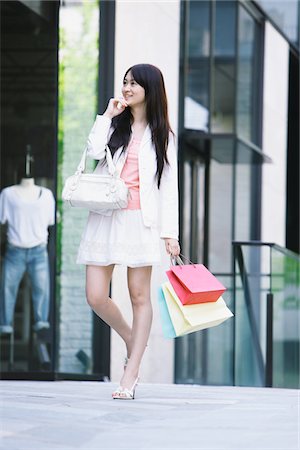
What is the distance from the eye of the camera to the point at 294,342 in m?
13.3

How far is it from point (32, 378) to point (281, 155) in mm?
12081

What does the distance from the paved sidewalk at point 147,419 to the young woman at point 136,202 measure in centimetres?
42

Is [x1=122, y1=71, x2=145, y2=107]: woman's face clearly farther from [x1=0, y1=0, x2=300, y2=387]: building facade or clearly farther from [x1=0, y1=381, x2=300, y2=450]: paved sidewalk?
[x1=0, y1=0, x2=300, y2=387]: building facade

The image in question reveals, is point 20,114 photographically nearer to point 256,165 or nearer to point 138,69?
point 138,69

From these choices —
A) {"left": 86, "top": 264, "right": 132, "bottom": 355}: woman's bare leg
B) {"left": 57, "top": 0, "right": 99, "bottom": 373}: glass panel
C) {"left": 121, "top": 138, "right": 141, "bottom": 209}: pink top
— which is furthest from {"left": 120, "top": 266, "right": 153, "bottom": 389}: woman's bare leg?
{"left": 57, "top": 0, "right": 99, "bottom": 373}: glass panel

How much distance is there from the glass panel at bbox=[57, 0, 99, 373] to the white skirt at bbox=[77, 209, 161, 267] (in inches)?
168

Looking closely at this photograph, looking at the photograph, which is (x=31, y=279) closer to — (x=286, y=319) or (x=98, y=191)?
(x=286, y=319)

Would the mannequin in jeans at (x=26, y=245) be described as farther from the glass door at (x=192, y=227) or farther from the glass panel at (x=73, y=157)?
the glass door at (x=192, y=227)

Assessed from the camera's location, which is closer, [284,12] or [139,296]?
[139,296]

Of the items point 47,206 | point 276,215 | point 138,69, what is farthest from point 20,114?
point 276,215

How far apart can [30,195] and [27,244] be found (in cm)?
45

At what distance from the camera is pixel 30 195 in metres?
11.5

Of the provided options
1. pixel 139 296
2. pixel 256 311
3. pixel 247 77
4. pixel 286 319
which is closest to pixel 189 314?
pixel 139 296

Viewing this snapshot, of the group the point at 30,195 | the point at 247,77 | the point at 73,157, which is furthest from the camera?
the point at 247,77
